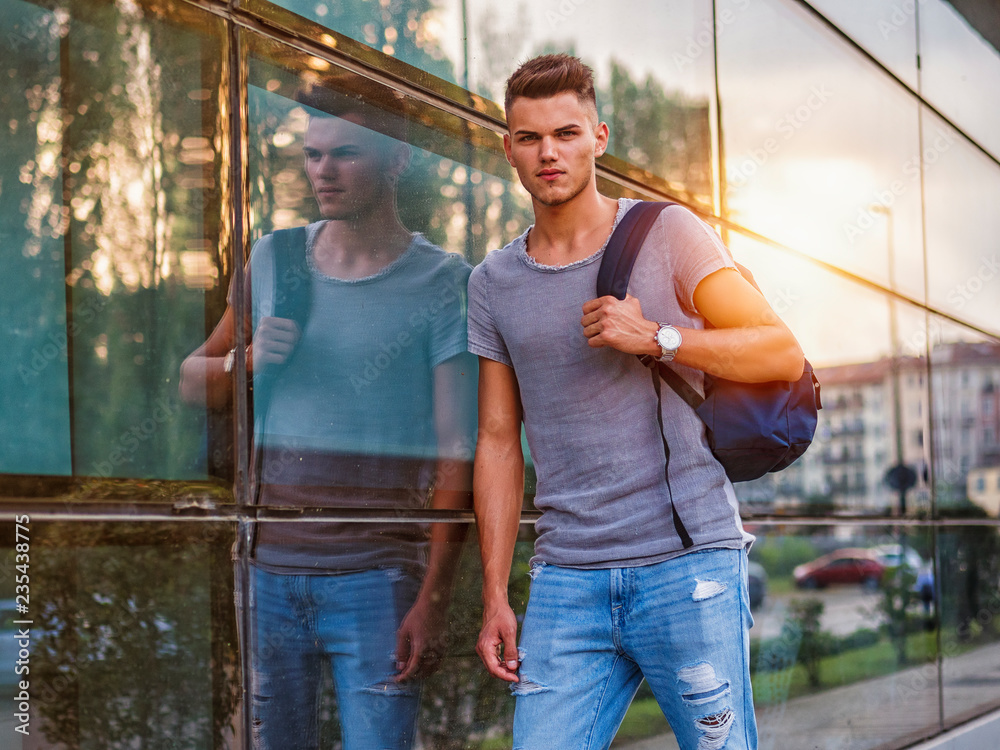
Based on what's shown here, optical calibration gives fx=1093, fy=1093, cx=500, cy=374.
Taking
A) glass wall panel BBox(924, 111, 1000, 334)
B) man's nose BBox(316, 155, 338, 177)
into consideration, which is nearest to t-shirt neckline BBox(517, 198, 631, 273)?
man's nose BBox(316, 155, 338, 177)

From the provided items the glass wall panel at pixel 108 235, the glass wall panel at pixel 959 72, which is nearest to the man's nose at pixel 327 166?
the glass wall panel at pixel 108 235

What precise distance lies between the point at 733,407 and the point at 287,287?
121cm

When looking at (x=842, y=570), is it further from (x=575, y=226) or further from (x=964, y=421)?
(x=575, y=226)

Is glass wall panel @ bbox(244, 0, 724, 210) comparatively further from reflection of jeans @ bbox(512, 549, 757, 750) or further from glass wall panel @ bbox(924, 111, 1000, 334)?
glass wall panel @ bbox(924, 111, 1000, 334)

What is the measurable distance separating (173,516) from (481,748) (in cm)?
151

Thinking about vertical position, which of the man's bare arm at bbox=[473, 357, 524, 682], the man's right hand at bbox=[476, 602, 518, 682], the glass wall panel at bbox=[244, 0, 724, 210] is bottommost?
the man's right hand at bbox=[476, 602, 518, 682]

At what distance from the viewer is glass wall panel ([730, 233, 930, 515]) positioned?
5.91 metres

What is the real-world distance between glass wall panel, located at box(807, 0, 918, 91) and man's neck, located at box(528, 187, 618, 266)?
4.24 meters

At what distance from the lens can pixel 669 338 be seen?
100 inches

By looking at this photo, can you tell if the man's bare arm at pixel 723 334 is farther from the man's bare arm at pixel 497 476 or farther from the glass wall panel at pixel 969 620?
the glass wall panel at pixel 969 620

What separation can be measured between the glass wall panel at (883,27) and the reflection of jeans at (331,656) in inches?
190

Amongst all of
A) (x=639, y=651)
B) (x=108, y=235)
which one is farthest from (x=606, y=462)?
(x=108, y=235)

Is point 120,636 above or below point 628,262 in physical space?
below

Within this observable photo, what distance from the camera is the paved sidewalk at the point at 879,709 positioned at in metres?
5.54
